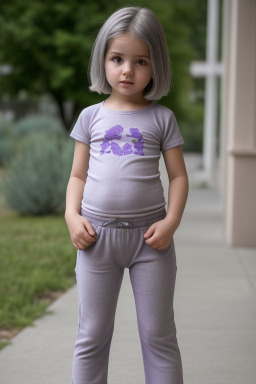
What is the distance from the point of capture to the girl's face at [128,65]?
282cm

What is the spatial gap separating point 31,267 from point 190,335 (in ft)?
9.35

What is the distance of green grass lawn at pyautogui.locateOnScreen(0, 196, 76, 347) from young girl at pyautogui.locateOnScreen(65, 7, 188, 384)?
1.85 m

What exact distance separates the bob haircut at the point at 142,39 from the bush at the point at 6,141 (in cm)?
2038

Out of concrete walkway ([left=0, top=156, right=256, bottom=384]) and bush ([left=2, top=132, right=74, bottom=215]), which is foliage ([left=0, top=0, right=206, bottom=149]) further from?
concrete walkway ([left=0, top=156, right=256, bottom=384])

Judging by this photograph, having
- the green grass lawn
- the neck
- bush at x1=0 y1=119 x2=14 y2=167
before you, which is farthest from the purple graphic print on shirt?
bush at x1=0 y1=119 x2=14 y2=167

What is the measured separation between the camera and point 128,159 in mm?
2824

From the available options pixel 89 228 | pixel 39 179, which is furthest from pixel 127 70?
pixel 39 179

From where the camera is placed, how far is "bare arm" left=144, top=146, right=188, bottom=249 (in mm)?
2824

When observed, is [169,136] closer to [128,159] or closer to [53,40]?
[128,159]

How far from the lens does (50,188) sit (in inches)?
450

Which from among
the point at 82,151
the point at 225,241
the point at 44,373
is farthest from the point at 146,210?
the point at 225,241

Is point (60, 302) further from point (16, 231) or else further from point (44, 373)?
point (16, 231)

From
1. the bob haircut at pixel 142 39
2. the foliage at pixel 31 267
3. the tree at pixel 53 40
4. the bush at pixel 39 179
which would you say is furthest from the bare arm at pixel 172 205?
the tree at pixel 53 40

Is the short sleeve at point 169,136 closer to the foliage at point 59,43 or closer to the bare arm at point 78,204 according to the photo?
the bare arm at point 78,204
